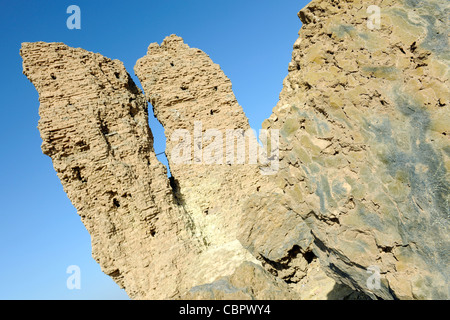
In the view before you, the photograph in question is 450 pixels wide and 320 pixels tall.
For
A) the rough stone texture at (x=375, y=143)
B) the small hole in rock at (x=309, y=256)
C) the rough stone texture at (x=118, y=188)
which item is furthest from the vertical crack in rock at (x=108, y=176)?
the rough stone texture at (x=375, y=143)

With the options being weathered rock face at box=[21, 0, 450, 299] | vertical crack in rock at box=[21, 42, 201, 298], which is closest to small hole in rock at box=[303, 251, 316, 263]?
weathered rock face at box=[21, 0, 450, 299]

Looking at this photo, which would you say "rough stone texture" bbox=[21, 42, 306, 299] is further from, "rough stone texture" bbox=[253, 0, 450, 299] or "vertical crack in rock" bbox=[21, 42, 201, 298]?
"rough stone texture" bbox=[253, 0, 450, 299]

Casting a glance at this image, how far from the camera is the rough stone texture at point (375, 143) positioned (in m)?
3.35

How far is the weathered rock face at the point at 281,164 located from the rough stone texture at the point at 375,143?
16mm

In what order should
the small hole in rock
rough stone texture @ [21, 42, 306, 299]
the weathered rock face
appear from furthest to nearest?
rough stone texture @ [21, 42, 306, 299] < the small hole in rock < the weathered rock face

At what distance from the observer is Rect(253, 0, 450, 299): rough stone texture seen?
3.35 meters

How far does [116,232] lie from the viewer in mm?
10203

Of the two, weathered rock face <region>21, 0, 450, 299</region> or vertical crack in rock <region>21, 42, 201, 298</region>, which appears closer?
weathered rock face <region>21, 0, 450, 299</region>

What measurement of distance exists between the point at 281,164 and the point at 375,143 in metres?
1.57

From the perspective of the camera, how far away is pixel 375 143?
12.4 ft

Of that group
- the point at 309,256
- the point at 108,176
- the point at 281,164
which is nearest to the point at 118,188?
the point at 108,176

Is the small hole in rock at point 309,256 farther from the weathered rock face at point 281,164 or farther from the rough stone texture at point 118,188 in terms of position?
the rough stone texture at point 118,188

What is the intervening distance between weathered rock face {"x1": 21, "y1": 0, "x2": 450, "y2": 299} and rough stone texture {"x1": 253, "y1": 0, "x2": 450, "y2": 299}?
0.02 meters

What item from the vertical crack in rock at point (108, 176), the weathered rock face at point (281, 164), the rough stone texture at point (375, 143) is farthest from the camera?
the vertical crack in rock at point (108, 176)
